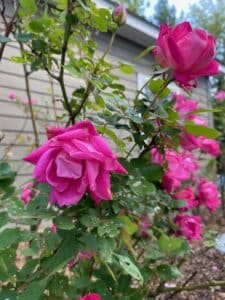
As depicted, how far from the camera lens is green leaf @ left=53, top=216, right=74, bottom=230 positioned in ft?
2.70

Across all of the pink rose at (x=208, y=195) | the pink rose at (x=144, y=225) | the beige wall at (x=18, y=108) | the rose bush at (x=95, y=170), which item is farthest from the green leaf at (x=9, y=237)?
the beige wall at (x=18, y=108)

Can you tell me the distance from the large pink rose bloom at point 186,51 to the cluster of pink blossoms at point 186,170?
168 millimetres

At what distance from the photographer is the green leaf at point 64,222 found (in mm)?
822

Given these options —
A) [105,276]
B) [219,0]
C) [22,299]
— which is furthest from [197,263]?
[219,0]

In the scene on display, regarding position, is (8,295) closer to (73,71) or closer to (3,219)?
(3,219)

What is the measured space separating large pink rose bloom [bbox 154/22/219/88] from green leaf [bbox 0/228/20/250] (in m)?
0.49

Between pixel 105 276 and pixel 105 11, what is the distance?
79cm

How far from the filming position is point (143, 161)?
107 centimetres

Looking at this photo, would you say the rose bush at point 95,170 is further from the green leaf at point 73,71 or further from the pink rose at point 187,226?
the pink rose at point 187,226

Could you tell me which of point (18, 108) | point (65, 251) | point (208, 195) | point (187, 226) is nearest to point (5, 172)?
point (65, 251)

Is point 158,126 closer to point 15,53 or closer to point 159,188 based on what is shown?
point 159,188

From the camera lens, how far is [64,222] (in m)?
0.84

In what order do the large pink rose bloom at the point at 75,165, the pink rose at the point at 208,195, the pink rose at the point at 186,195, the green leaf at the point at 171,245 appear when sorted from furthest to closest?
the pink rose at the point at 208,195, the pink rose at the point at 186,195, the green leaf at the point at 171,245, the large pink rose bloom at the point at 75,165

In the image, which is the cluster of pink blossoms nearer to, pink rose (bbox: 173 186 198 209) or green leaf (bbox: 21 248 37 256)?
pink rose (bbox: 173 186 198 209)
